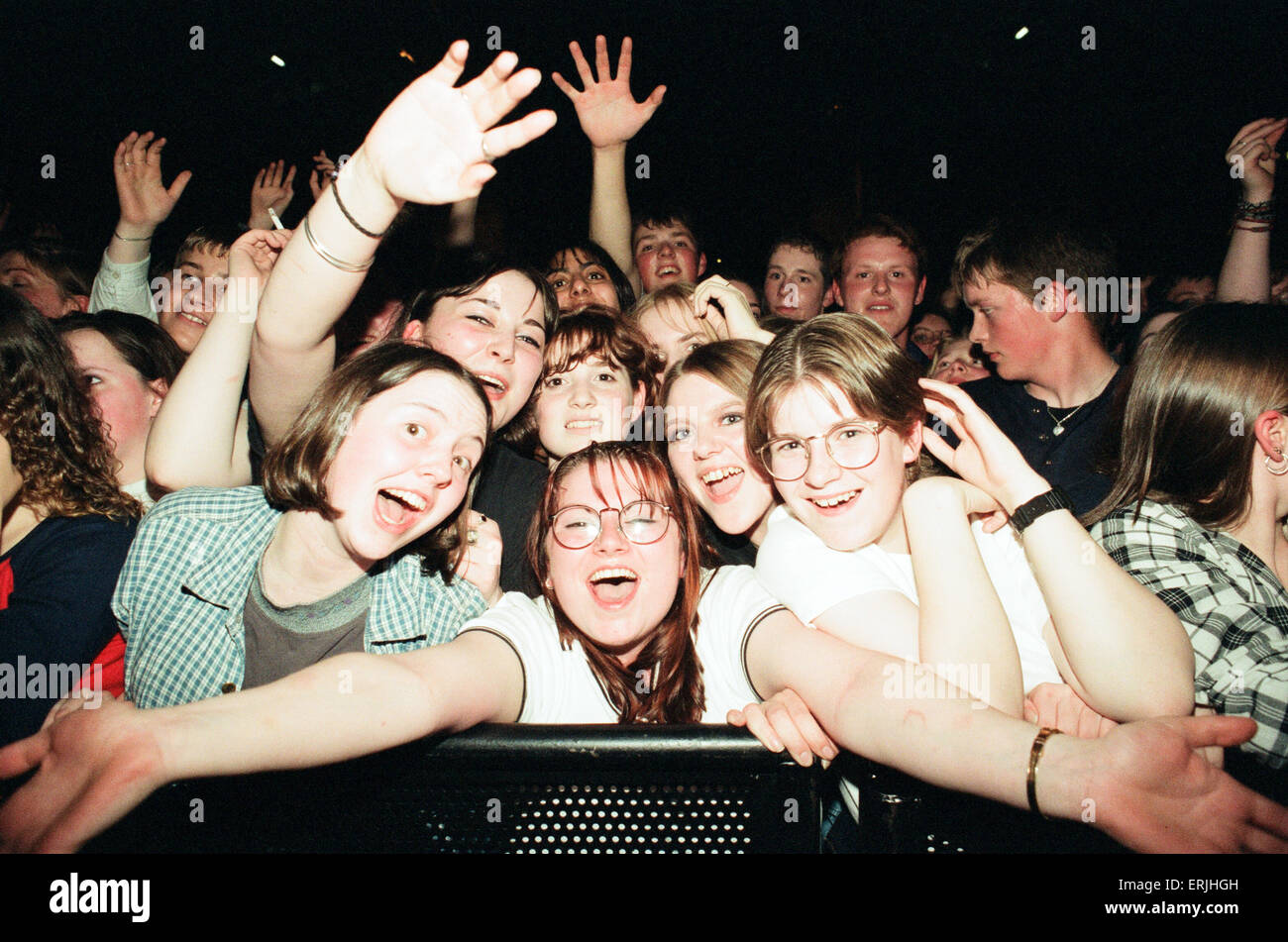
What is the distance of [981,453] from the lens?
71.4 inches

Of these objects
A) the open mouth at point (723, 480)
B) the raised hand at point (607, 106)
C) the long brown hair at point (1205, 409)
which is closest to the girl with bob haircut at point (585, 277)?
the raised hand at point (607, 106)

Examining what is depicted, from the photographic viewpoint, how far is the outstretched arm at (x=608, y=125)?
360cm

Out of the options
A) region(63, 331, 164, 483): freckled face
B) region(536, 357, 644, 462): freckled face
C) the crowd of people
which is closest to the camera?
the crowd of people

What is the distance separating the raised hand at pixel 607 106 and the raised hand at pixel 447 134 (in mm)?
1938

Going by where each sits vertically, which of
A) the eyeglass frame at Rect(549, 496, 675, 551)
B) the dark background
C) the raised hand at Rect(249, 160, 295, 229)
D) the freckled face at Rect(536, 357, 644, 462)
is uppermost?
the dark background

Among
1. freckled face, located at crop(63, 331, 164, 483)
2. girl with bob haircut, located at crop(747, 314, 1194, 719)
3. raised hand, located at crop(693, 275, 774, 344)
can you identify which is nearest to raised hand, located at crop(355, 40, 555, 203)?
girl with bob haircut, located at crop(747, 314, 1194, 719)

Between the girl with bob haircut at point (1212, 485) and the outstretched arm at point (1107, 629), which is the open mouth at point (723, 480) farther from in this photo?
the girl with bob haircut at point (1212, 485)

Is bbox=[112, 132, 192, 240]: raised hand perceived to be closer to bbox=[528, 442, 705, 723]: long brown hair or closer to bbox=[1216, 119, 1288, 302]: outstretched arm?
bbox=[528, 442, 705, 723]: long brown hair

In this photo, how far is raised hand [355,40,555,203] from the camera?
5.64 ft

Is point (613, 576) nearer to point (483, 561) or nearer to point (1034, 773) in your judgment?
point (483, 561)

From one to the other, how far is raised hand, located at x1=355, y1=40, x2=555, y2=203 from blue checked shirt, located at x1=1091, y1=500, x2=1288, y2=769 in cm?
178

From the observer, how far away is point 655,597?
1799 millimetres
